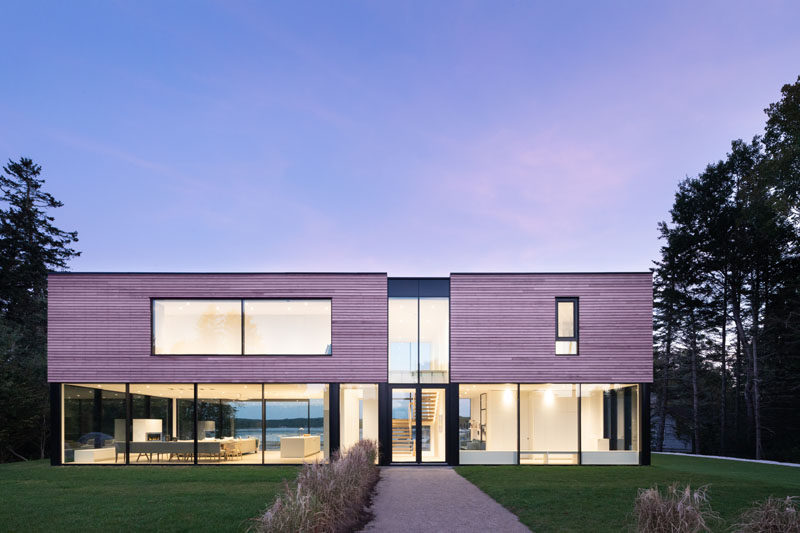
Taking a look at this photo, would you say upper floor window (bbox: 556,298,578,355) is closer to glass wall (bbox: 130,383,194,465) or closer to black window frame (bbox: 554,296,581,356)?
black window frame (bbox: 554,296,581,356)

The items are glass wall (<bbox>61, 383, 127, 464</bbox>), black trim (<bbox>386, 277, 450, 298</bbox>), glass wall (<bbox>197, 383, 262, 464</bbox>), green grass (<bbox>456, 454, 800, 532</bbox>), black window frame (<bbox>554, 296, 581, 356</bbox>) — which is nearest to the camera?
green grass (<bbox>456, 454, 800, 532</bbox>)

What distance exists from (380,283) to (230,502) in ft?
25.3

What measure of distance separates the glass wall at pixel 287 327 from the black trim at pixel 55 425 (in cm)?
500

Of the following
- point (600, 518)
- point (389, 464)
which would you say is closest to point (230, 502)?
point (600, 518)

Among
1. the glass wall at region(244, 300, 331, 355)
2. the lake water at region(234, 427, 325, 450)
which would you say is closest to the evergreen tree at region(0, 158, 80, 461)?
the lake water at region(234, 427, 325, 450)

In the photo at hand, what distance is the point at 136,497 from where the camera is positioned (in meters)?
9.70

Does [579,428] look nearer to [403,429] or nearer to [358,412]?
[403,429]

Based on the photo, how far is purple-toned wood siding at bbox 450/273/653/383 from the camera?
15625 millimetres

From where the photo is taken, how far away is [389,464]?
614 inches

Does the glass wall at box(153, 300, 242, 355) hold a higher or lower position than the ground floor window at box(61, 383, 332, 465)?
higher

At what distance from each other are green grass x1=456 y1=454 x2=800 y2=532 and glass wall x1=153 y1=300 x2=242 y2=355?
6945 millimetres

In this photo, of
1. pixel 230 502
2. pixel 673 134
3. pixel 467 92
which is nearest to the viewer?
pixel 230 502

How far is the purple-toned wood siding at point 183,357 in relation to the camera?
1545cm

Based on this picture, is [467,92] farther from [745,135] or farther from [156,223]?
[156,223]
